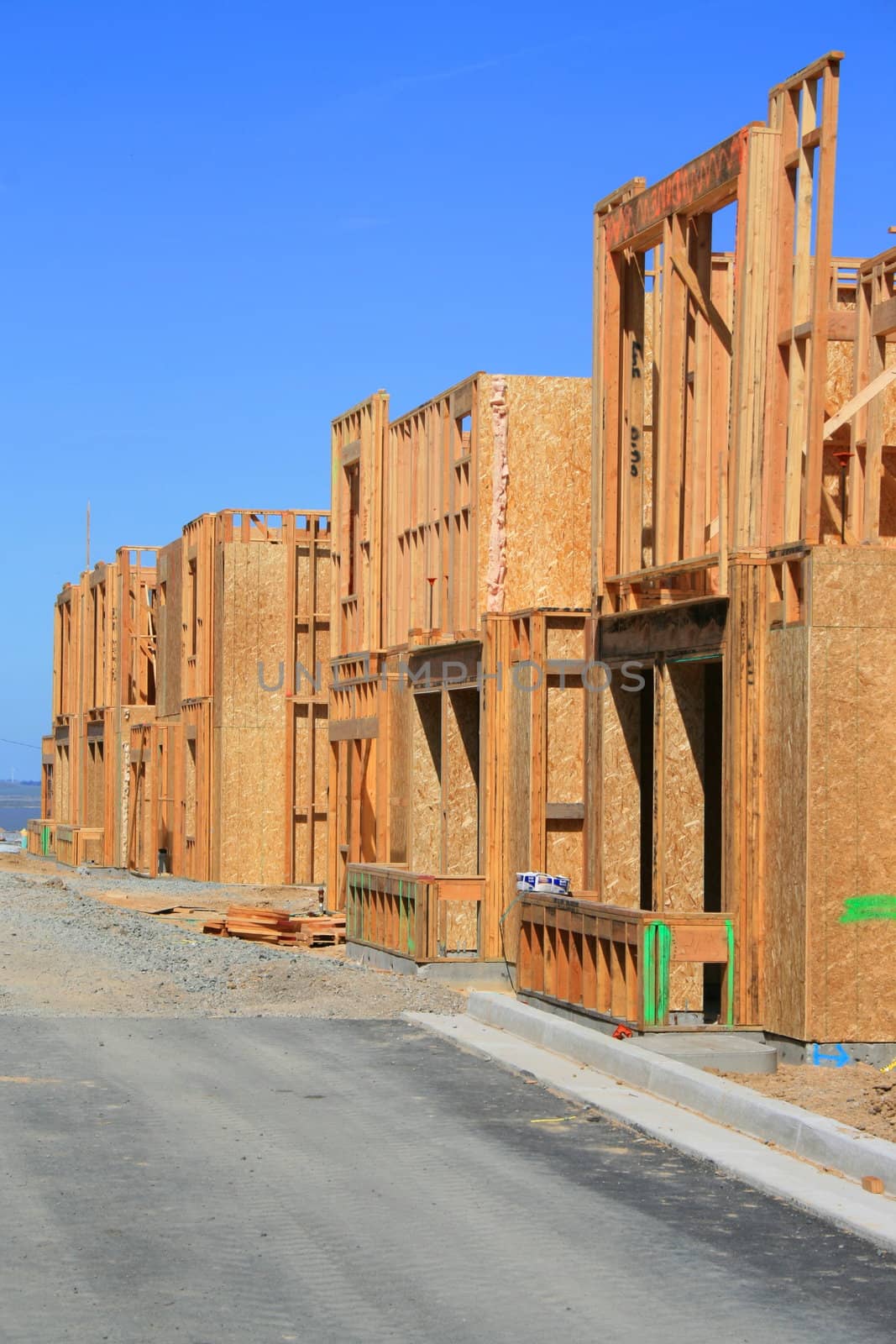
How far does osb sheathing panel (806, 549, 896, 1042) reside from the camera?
12883 mm

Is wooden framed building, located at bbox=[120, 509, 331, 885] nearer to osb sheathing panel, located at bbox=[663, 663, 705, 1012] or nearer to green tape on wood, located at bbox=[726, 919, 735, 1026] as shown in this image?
osb sheathing panel, located at bbox=[663, 663, 705, 1012]

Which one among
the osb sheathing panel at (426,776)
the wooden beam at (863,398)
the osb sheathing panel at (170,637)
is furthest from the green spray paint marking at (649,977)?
the osb sheathing panel at (170,637)

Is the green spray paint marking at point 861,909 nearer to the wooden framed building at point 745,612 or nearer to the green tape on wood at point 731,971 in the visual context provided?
the wooden framed building at point 745,612

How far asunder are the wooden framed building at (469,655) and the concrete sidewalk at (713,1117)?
4019 mm

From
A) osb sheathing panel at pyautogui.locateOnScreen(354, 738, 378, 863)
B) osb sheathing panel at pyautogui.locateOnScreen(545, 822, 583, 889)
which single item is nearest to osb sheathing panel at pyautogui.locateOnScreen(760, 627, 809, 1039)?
osb sheathing panel at pyautogui.locateOnScreen(545, 822, 583, 889)

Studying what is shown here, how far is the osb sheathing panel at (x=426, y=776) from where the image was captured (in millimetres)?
22422

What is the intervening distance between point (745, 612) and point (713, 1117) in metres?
4.00

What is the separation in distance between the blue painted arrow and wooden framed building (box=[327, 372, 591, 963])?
6132mm

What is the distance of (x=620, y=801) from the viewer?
55.8 feet

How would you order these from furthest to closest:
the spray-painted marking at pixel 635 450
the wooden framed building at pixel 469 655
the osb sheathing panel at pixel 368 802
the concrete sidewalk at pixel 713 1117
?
the osb sheathing panel at pixel 368 802
the wooden framed building at pixel 469 655
the spray-painted marking at pixel 635 450
the concrete sidewalk at pixel 713 1117

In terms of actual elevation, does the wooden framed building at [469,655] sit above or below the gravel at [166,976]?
above

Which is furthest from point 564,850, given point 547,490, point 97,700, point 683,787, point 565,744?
point 97,700

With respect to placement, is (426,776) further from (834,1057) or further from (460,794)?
(834,1057)

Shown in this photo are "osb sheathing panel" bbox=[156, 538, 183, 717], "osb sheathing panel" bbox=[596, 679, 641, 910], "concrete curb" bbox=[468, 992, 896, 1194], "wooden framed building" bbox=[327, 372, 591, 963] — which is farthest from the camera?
"osb sheathing panel" bbox=[156, 538, 183, 717]
